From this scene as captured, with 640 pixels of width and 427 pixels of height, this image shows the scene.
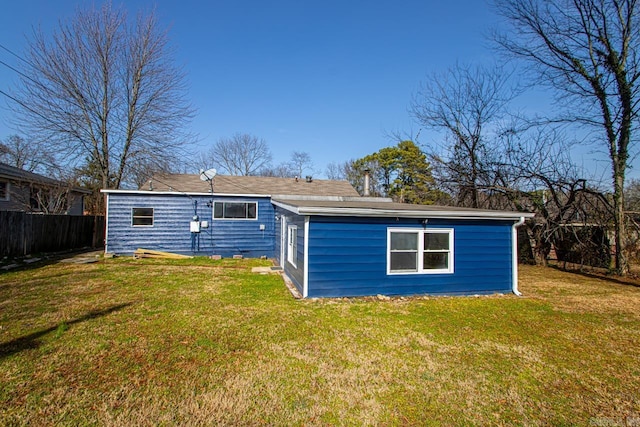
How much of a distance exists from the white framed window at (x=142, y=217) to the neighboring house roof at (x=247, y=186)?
0.95 m

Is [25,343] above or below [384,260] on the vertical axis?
below

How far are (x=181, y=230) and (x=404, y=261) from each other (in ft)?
30.5

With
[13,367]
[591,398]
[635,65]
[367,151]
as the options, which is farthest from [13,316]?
[367,151]

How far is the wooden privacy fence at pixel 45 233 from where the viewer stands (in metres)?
10.5

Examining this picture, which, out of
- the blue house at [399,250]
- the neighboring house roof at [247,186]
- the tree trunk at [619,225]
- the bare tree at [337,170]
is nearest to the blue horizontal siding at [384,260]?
the blue house at [399,250]

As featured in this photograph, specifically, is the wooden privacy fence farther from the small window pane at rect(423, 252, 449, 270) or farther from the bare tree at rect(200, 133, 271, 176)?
the bare tree at rect(200, 133, 271, 176)

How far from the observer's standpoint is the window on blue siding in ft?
42.8

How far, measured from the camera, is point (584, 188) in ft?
38.9

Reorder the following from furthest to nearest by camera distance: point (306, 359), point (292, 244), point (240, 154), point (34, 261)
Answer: point (240, 154)
point (34, 261)
point (292, 244)
point (306, 359)

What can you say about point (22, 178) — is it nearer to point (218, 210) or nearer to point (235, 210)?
point (218, 210)

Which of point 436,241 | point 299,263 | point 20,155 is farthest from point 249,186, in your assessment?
point 20,155

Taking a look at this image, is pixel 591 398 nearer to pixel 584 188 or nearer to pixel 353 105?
pixel 584 188

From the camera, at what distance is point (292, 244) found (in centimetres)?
877

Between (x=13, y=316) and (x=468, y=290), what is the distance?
8700 millimetres
